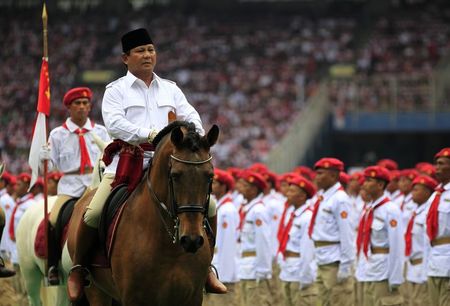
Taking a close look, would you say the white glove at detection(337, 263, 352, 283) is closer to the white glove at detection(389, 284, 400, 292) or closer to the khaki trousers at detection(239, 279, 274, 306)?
the white glove at detection(389, 284, 400, 292)

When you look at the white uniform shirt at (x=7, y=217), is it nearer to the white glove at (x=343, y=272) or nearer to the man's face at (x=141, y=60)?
the white glove at (x=343, y=272)

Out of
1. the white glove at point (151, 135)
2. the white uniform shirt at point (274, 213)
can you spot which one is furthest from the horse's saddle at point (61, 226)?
the white uniform shirt at point (274, 213)

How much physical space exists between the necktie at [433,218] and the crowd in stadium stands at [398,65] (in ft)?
85.6

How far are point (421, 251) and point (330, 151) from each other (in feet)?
81.1

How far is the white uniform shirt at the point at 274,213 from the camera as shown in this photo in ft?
59.2

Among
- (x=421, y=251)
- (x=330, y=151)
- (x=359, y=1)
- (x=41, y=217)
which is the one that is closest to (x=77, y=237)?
(x=41, y=217)

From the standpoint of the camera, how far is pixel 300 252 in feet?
49.9

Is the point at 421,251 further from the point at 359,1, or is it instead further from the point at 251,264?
the point at 359,1

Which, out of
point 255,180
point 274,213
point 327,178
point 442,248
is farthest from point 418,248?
point 274,213

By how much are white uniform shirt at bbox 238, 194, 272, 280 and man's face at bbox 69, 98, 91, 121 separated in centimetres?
456

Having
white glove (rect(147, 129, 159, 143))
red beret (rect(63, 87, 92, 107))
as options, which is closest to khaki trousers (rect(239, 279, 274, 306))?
red beret (rect(63, 87, 92, 107))

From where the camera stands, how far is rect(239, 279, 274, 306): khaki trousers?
16531mm

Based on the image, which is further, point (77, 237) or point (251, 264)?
point (251, 264)

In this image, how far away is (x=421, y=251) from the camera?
15359 mm
